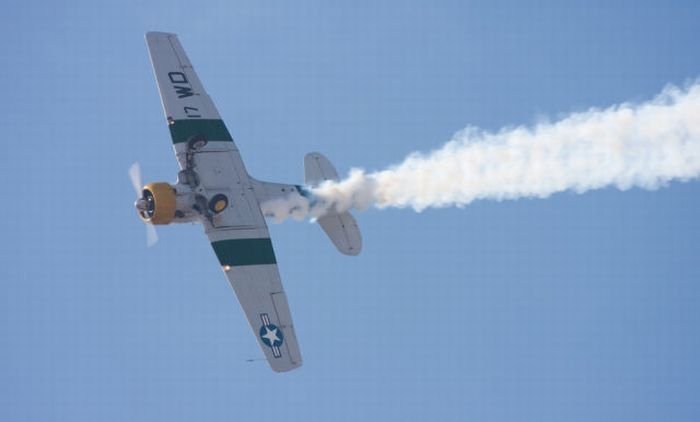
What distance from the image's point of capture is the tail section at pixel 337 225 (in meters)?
32.7

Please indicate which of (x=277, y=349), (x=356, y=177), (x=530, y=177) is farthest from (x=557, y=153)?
(x=277, y=349)

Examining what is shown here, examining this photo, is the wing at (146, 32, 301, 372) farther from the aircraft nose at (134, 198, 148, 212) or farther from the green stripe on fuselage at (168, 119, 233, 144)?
the aircraft nose at (134, 198, 148, 212)

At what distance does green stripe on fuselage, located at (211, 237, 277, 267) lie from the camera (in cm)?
3067

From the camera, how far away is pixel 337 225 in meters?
32.7

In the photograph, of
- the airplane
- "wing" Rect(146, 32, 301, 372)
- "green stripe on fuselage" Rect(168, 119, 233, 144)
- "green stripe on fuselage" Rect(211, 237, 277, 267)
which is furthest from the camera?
"green stripe on fuselage" Rect(168, 119, 233, 144)

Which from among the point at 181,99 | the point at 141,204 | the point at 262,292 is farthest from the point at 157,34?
the point at 262,292

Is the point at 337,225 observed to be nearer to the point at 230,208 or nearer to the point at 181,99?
the point at 230,208

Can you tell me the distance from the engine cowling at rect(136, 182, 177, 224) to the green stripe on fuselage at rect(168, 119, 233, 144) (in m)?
1.72

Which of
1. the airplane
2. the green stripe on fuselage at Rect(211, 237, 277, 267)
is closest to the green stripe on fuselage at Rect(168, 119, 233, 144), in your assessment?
the airplane

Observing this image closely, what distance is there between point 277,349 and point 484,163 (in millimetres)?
6714

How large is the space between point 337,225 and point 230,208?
3.25 metres

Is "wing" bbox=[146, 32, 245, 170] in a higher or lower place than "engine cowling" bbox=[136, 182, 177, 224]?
higher

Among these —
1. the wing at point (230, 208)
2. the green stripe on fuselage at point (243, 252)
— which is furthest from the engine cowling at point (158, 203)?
the green stripe on fuselage at point (243, 252)

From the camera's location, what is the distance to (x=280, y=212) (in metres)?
31.7
